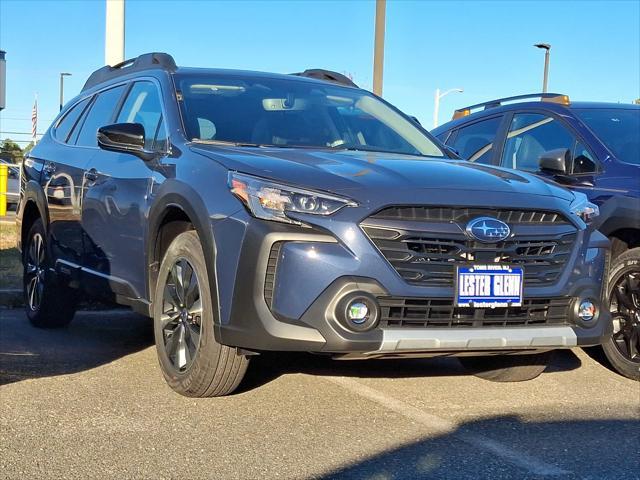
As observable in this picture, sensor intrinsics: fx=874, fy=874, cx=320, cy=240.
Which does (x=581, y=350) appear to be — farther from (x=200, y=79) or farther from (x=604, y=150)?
(x=200, y=79)

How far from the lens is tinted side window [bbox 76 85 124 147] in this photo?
6.12m

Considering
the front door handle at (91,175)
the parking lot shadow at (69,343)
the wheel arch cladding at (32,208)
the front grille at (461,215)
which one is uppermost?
the front grille at (461,215)

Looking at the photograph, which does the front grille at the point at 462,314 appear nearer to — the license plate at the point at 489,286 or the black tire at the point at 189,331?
the license plate at the point at 489,286

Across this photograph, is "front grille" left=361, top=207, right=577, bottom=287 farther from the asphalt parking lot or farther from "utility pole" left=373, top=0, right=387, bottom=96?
"utility pole" left=373, top=0, right=387, bottom=96

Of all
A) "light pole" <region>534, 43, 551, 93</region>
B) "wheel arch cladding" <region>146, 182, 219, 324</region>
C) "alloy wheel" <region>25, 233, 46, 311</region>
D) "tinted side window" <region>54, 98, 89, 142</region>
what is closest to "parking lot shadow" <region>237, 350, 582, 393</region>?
"wheel arch cladding" <region>146, 182, 219, 324</region>

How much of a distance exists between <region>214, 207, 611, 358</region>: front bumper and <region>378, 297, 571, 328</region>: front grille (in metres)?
0.04

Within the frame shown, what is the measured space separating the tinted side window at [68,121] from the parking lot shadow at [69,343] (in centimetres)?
149

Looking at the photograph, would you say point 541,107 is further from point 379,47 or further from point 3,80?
point 3,80

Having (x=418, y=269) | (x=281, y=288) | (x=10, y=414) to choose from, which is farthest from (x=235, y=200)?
(x=10, y=414)

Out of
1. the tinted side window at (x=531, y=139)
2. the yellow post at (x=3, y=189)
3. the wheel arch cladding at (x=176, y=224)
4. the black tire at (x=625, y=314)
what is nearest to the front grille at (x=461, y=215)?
the wheel arch cladding at (x=176, y=224)

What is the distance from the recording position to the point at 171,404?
4398 mm

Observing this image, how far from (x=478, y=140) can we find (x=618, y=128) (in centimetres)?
128

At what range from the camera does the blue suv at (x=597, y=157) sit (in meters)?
5.33

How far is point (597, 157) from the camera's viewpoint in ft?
18.4
